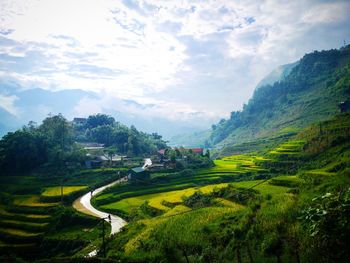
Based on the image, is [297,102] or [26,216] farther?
[297,102]

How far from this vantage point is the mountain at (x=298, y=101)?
340 feet

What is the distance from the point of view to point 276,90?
160m

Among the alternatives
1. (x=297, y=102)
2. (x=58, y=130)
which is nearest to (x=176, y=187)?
(x=58, y=130)

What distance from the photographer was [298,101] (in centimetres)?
13225

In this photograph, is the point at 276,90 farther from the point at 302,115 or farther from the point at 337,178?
the point at 337,178

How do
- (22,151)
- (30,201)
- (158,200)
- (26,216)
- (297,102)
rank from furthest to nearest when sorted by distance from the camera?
(297,102), (22,151), (30,201), (158,200), (26,216)

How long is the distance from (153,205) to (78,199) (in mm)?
16252

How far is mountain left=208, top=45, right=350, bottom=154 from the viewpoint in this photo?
103625mm

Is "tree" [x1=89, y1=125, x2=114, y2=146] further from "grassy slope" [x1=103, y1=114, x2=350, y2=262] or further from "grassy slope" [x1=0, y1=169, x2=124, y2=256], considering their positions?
"grassy slope" [x1=103, y1=114, x2=350, y2=262]

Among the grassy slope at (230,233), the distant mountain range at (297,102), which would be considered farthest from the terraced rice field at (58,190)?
the distant mountain range at (297,102)

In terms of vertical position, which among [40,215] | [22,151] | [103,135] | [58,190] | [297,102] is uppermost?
[297,102]

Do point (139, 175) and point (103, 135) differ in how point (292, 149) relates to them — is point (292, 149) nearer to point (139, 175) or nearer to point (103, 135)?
point (139, 175)

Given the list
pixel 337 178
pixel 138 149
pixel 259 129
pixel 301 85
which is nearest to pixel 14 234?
pixel 337 178

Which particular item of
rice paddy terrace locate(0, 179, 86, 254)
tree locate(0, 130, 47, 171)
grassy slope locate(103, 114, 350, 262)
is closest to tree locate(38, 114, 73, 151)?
tree locate(0, 130, 47, 171)
